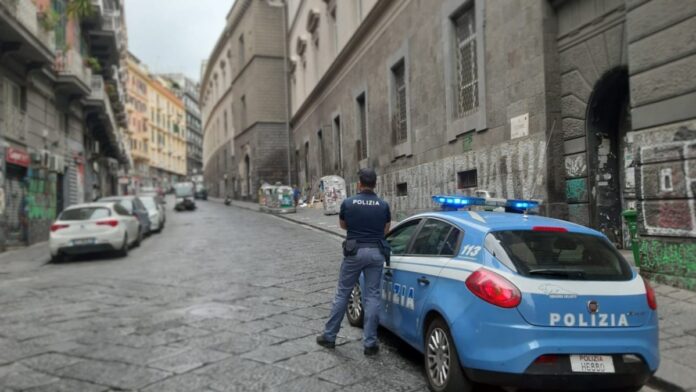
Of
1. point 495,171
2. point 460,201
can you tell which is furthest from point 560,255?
point 495,171

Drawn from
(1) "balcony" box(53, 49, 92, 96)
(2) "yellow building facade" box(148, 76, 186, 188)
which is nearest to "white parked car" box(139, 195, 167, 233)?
(1) "balcony" box(53, 49, 92, 96)

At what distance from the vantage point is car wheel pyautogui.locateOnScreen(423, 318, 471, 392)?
396cm

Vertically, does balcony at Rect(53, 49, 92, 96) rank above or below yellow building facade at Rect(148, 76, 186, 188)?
below

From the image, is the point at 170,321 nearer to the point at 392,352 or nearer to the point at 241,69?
the point at 392,352

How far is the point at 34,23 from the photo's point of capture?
16438 mm

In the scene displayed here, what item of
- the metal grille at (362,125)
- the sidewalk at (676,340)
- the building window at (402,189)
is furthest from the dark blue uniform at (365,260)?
the metal grille at (362,125)

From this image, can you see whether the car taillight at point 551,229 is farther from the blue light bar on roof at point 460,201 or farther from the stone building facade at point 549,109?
the stone building facade at point 549,109

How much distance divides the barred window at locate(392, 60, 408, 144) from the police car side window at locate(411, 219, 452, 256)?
13161 mm

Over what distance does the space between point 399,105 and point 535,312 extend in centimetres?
1555

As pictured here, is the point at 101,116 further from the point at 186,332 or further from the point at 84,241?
the point at 186,332

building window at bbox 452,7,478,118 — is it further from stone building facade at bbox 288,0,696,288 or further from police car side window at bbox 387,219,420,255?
police car side window at bbox 387,219,420,255

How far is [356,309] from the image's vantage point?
623 cm

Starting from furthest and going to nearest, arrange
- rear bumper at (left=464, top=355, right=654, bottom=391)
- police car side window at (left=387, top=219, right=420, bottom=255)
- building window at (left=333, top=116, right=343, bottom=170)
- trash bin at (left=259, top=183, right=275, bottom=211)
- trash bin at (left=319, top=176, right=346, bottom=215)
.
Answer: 1. trash bin at (left=259, top=183, right=275, bottom=211)
2. building window at (left=333, top=116, right=343, bottom=170)
3. trash bin at (left=319, top=176, right=346, bottom=215)
4. police car side window at (left=387, top=219, right=420, bottom=255)
5. rear bumper at (left=464, top=355, right=654, bottom=391)

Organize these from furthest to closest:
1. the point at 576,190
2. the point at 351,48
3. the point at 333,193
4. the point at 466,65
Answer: the point at 333,193 < the point at 351,48 < the point at 466,65 < the point at 576,190
